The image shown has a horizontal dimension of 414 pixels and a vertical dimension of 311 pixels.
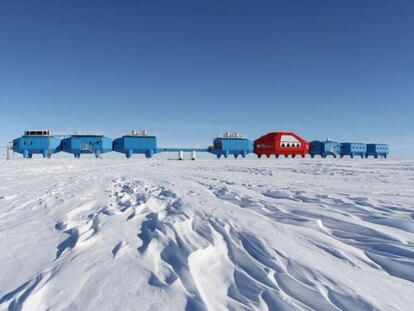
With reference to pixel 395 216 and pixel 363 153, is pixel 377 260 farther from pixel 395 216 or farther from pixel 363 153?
pixel 363 153

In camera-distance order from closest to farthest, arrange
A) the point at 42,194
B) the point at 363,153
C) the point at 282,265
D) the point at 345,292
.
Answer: the point at 345,292
the point at 282,265
the point at 42,194
the point at 363,153

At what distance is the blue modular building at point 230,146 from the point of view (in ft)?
134

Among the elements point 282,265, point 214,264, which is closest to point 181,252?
point 214,264

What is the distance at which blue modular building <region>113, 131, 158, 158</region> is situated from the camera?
36375 mm

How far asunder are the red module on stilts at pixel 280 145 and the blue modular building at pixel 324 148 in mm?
5059

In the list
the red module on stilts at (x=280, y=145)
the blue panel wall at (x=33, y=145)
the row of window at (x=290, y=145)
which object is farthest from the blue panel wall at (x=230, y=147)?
the blue panel wall at (x=33, y=145)

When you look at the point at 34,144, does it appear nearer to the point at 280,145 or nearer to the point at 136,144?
the point at 136,144

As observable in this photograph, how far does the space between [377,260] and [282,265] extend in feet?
3.58

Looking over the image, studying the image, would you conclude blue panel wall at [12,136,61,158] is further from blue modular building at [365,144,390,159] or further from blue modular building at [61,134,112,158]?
blue modular building at [365,144,390,159]

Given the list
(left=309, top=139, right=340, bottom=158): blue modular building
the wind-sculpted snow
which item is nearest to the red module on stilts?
(left=309, top=139, right=340, bottom=158): blue modular building

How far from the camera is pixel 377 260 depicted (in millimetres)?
2354

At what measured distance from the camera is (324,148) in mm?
44562

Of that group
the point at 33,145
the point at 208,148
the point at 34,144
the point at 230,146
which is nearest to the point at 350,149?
the point at 230,146

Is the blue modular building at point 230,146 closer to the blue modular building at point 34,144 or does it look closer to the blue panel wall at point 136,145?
the blue panel wall at point 136,145
